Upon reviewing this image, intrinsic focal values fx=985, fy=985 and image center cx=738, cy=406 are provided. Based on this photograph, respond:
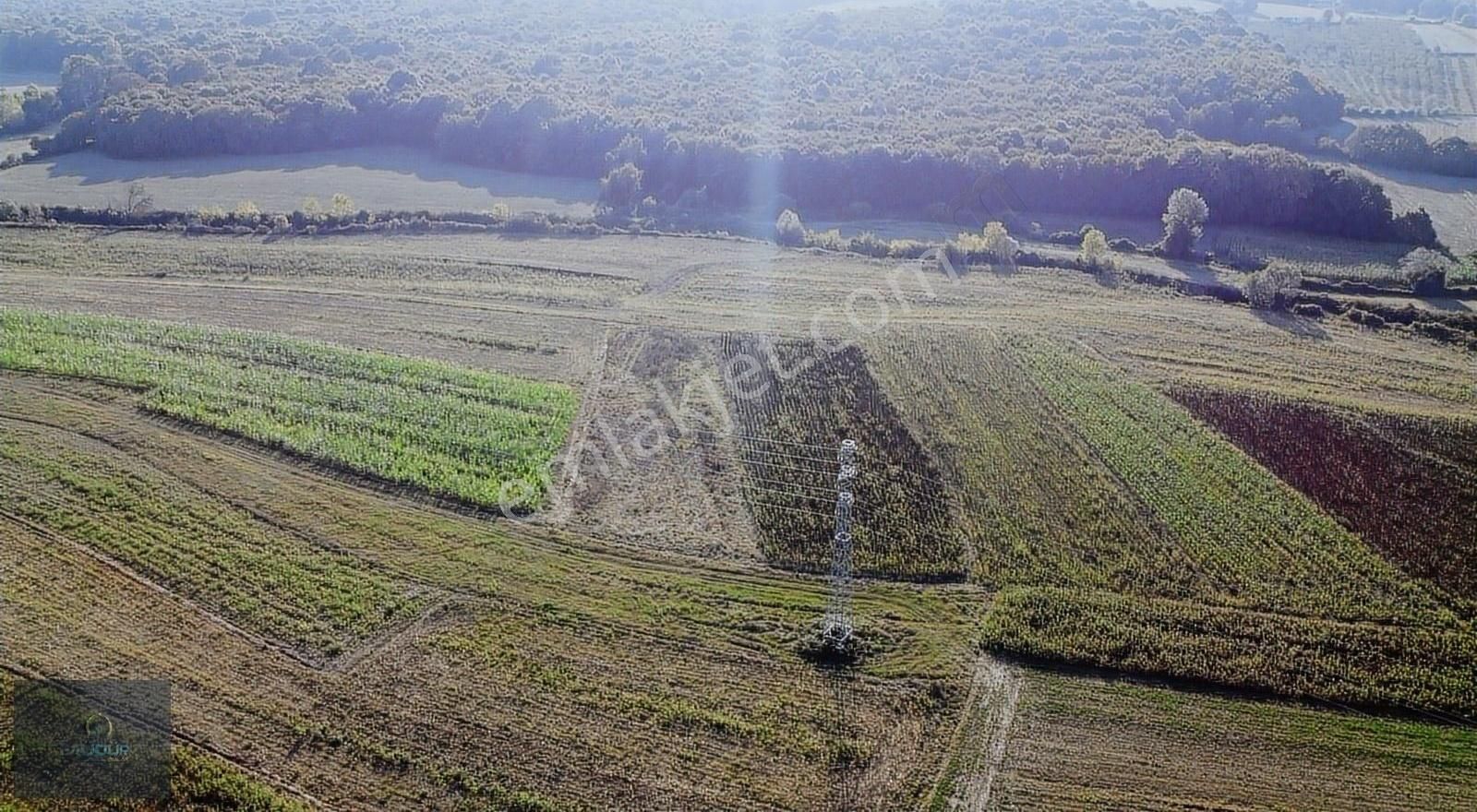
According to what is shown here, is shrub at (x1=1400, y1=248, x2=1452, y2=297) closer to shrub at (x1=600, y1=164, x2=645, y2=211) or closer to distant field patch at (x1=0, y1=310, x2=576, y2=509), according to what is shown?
distant field patch at (x1=0, y1=310, x2=576, y2=509)

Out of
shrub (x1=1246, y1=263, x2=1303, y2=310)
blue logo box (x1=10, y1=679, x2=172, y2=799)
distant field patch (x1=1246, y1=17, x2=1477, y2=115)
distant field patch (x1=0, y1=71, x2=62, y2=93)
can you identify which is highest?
distant field patch (x1=1246, y1=17, x2=1477, y2=115)

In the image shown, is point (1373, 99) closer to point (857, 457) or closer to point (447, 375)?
point (857, 457)

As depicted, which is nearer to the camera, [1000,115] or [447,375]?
[447,375]

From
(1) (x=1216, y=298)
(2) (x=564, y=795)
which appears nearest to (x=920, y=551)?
(2) (x=564, y=795)

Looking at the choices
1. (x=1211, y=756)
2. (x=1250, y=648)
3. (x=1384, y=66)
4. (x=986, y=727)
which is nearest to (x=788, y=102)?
(x=1384, y=66)

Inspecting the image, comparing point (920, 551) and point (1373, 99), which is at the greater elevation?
point (1373, 99)

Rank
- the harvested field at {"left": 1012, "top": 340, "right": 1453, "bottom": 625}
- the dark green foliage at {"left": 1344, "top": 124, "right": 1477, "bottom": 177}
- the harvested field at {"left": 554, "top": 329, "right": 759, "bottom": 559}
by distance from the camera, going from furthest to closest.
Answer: the dark green foliage at {"left": 1344, "top": 124, "right": 1477, "bottom": 177}, the harvested field at {"left": 554, "top": 329, "right": 759, "bottom": 559}, the harvested field at {"left": 1012, "top": 340, "right": 1453, "bottom": 625}

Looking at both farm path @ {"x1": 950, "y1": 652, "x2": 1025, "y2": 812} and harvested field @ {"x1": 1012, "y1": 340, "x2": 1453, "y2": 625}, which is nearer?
farm path @ {"x1": 950, "y1": 652, "x2": 1025, "y2": 812}

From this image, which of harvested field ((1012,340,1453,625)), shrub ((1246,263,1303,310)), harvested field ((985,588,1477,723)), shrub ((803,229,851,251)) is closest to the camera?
harvested field ((985,588,1477,723))

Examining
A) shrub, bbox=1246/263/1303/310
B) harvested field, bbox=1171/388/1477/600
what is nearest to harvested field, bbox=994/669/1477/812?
harvested field, bbox=1171/388/1477/600
